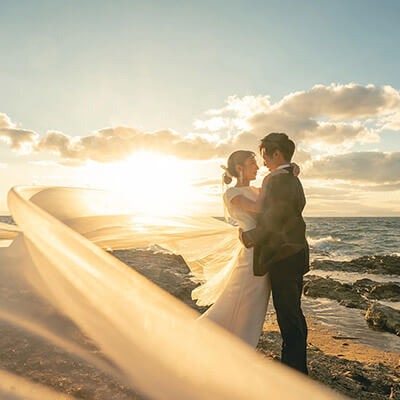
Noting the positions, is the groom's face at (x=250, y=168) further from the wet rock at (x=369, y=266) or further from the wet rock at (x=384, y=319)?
the wet rock at (x=369, y=266)

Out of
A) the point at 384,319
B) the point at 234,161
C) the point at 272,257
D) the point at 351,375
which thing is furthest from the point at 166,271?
the point at 272,257

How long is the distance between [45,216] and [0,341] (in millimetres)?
1325

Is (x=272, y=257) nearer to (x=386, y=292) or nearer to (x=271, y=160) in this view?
(x=271, y=160)

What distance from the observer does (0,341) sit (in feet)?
10.1

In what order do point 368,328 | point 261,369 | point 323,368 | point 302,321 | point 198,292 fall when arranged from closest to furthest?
point 261,369 → point 302,321 → point 198,292 → point 323,368 → point 368,328

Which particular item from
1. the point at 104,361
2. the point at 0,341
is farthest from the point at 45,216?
the point at 104,361

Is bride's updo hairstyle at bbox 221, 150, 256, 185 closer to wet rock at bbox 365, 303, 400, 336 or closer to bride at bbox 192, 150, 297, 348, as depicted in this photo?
bride at bbox 192, 150, 297, 348

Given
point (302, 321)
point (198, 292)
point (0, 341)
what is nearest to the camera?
point (302, 321)

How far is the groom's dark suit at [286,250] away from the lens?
2430 millimetres

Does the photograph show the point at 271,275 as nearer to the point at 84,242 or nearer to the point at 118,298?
the point at 118,298

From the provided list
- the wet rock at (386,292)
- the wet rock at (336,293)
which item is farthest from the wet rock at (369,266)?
the wet rock at (336,293)

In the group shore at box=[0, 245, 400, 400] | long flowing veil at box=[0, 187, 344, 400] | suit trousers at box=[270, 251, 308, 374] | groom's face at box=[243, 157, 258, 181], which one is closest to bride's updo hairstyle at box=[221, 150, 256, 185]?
groom's face at box=[243, 157, 258, 181]

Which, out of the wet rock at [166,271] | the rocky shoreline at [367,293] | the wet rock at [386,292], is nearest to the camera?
the rocky shoreline at [367,293]

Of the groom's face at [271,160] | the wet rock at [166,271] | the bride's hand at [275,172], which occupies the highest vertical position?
the groom's face at [271,160]
